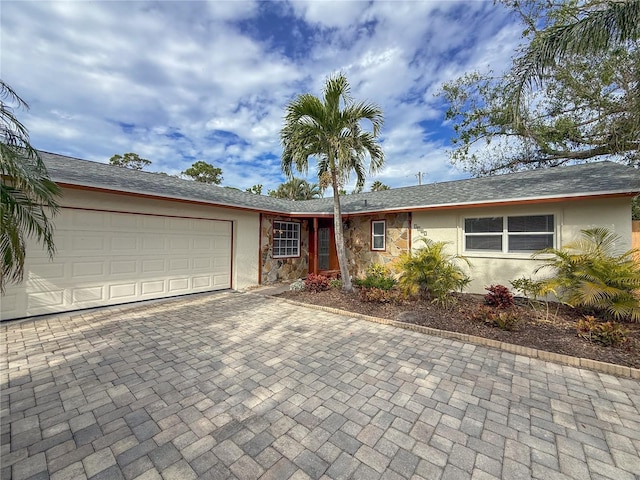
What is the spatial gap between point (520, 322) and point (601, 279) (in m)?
1.51

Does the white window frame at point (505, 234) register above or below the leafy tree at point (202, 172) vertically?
below

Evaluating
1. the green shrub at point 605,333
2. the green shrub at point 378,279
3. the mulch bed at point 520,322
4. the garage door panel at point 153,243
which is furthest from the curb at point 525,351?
the garage door panel at point 153,243

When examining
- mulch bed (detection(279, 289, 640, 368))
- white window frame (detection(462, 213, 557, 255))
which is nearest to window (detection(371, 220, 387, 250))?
white window frame (detection(462, 213, 557, 255))

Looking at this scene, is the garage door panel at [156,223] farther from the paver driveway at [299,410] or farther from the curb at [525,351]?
the curb at [525,351]

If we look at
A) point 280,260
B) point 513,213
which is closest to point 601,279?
point 513,213

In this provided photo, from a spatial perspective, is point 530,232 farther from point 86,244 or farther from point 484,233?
point 86,244

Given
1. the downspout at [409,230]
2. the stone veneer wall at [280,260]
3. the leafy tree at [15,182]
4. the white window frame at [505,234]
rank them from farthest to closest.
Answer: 1. the stone veneer wall at [280,260]
2. the downspout at [409,230]
3. the white window frame at [505,234]
4. the leafy tree at [15,182]

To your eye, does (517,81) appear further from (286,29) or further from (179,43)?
(179,43)

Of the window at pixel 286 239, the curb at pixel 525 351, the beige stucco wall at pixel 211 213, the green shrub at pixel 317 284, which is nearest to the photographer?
the curb at pixel 525 351

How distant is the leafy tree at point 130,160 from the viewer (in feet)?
79.6

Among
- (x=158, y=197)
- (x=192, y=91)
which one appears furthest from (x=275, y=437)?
(x=192, y=91)

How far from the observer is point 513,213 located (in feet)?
22.4

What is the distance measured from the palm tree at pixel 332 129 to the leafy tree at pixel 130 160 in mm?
24798

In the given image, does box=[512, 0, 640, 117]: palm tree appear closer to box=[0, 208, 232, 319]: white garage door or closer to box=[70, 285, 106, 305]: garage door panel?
box=[0, 208, 232, 319]: white garage door
